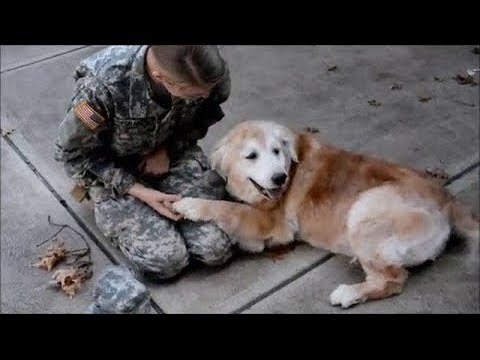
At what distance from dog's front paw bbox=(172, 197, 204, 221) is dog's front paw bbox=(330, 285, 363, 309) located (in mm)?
790

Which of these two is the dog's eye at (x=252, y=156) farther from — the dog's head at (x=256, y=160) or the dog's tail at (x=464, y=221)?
the dog's tail at (x=464, y=221)

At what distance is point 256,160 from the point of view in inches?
121

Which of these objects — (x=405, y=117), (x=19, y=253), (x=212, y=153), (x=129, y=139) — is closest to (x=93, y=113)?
(x=129, y=139)

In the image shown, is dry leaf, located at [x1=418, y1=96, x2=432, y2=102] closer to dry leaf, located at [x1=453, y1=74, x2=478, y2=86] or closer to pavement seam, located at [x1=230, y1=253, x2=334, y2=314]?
dry leaf, located at [x1=453, y1=74, x2=478, y2=86]

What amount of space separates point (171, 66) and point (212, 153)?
2.84ft

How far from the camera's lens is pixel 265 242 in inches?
125

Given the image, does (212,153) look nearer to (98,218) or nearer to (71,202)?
(98,218)

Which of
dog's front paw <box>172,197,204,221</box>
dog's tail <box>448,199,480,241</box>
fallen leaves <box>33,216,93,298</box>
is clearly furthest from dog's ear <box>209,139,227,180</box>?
dog's tail <box>448,199,480,241</box>

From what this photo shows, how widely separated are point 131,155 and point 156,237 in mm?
518

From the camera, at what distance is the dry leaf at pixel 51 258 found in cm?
314

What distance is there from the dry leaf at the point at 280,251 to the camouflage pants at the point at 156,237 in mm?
229

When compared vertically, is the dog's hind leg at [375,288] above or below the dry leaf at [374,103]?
above

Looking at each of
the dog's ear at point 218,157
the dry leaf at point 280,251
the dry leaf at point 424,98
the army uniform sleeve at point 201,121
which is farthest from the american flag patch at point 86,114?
the dry leaf at point 424,98

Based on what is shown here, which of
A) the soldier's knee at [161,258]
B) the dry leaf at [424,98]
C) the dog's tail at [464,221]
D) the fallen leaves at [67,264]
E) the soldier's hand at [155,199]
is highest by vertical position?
the soldier's hand at [155,199]
